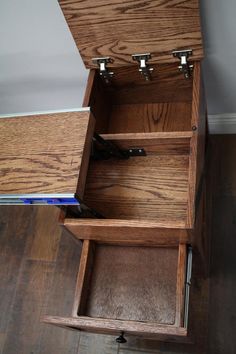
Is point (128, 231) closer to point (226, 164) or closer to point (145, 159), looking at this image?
point (145, 159)

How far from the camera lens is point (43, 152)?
2.67ft

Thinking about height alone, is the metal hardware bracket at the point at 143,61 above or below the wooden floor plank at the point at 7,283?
above

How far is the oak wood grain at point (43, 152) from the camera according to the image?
770mm

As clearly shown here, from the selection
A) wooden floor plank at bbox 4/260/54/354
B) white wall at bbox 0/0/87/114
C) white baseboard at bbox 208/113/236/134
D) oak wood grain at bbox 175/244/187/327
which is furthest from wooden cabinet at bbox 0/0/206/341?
wooden floor plank at bbox 4/260/54/354

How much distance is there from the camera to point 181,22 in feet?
2.70

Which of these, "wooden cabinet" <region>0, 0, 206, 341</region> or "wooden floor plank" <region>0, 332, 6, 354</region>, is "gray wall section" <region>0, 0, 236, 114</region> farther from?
"wooden floor plank" <region>0, 332, 6, 354</region>

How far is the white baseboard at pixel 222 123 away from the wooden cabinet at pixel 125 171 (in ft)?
0.77

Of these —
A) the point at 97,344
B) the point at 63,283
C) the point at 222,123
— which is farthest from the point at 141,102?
the point at 97,344

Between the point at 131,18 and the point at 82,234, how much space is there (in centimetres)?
51

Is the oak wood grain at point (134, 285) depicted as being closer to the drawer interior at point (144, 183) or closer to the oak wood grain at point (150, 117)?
the drawer interior at point (144, 183)

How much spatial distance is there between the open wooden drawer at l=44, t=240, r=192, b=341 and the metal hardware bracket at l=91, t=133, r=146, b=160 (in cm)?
24

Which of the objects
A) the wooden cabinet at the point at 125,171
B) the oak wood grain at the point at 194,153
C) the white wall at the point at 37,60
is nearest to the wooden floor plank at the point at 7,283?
the wooden cabinet at the point at 125,171

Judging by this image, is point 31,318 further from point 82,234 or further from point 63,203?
point 63,203

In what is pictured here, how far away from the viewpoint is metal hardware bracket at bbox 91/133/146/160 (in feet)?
3.02
